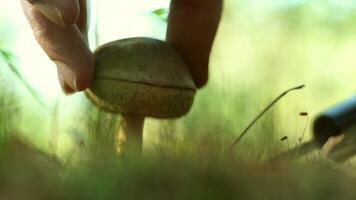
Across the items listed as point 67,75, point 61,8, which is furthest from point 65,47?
point 61,8

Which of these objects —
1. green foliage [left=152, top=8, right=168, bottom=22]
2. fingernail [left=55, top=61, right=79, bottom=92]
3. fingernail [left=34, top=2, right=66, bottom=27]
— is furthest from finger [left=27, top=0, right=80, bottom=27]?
green foliage [left=152, top=8, right=168, bottom=22]

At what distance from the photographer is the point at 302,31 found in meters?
1.52

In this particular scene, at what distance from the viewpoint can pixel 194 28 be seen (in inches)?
42.9

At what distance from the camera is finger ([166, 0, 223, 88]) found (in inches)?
42.8

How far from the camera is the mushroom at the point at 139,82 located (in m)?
1.00

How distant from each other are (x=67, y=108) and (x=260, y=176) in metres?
0.73

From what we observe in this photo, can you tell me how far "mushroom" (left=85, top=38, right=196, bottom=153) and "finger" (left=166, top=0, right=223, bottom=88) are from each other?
0.04 meters

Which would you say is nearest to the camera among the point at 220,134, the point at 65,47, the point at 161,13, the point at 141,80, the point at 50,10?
the point at 220,134

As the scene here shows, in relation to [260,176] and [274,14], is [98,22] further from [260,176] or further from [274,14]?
[260,176]

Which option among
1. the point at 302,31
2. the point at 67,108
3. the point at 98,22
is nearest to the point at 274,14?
the point at 302,31

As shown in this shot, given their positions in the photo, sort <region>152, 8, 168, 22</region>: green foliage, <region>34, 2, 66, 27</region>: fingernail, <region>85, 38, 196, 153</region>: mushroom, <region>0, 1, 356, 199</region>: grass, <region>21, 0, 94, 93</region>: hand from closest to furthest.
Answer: <region>0, 1, 356, 199</region>: grass → <region>34, 2, 66, 27</region>: fingernail → <region>21, 0, 94, 93</region>: hand → <region>85, 38, 196, 153</region>: mushroom → <region>152, 8, 168, 22</region>: green foliage

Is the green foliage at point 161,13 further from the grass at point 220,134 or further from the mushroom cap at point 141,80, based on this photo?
the mushroom cap at point 141,80

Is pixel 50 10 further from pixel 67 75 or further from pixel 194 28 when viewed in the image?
pixel 194 28

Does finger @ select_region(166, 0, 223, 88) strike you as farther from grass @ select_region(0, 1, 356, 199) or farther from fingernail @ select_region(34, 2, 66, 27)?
fingernail @ select_region(34, 2, 66, 27)
